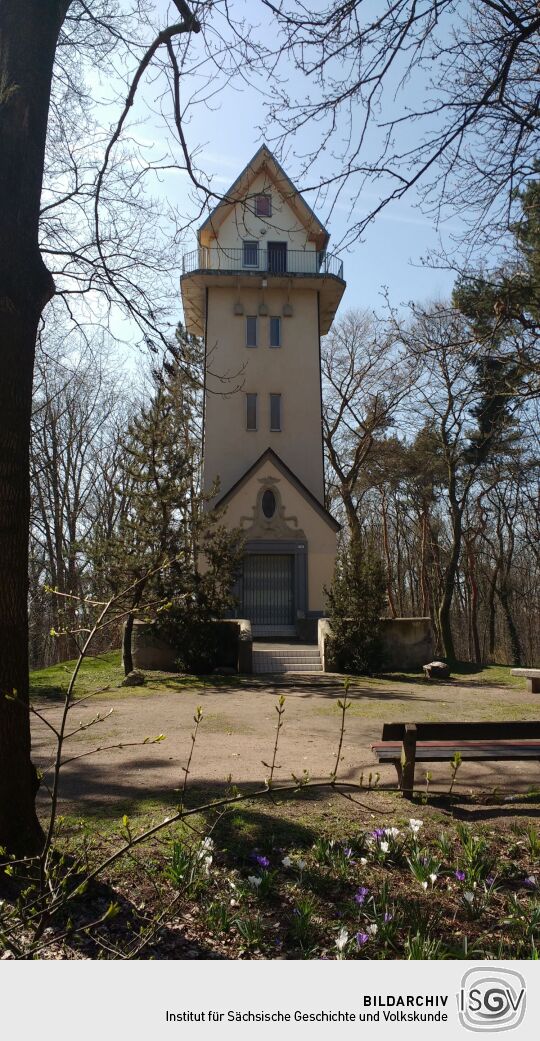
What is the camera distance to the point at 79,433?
117 ft

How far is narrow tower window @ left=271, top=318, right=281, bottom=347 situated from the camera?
29844 millimetres

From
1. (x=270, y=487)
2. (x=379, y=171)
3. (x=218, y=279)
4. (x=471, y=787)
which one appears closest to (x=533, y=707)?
(x=471, y=787)

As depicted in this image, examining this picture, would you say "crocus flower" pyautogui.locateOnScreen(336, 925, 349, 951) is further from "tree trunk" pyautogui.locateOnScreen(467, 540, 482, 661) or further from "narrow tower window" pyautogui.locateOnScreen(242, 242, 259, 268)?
"tree trunk" pyautogui.locateOnScreen(467, 540, 482, 661)

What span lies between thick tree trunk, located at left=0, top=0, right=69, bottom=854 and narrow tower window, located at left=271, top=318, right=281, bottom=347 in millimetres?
24739

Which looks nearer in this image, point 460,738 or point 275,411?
point 460,738

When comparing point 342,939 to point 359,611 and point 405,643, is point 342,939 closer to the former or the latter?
point 359,611

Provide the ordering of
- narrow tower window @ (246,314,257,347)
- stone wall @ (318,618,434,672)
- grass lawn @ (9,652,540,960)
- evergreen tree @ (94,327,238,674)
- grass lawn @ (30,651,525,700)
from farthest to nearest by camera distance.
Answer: narrow tower window @ (246,314,257,347)
stone wall @ (318,618,434,672)
evergreen tree @ (94,327,238,674)
grass lawn @ (30,651,525,700)
grass lawn @ (9,652,540,960)

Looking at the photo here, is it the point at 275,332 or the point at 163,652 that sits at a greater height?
the point at 275,332

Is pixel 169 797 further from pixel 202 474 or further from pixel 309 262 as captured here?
pixel 309 262

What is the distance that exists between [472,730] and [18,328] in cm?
488

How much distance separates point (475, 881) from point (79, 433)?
109 ft

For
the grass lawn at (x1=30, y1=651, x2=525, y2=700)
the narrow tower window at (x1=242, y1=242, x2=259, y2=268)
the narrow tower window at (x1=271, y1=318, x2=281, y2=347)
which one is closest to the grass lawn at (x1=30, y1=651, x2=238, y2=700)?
the grass lawn at (x1=30, y1=651, x2=525, y2=700)

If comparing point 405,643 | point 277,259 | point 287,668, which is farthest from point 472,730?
point 277,259
